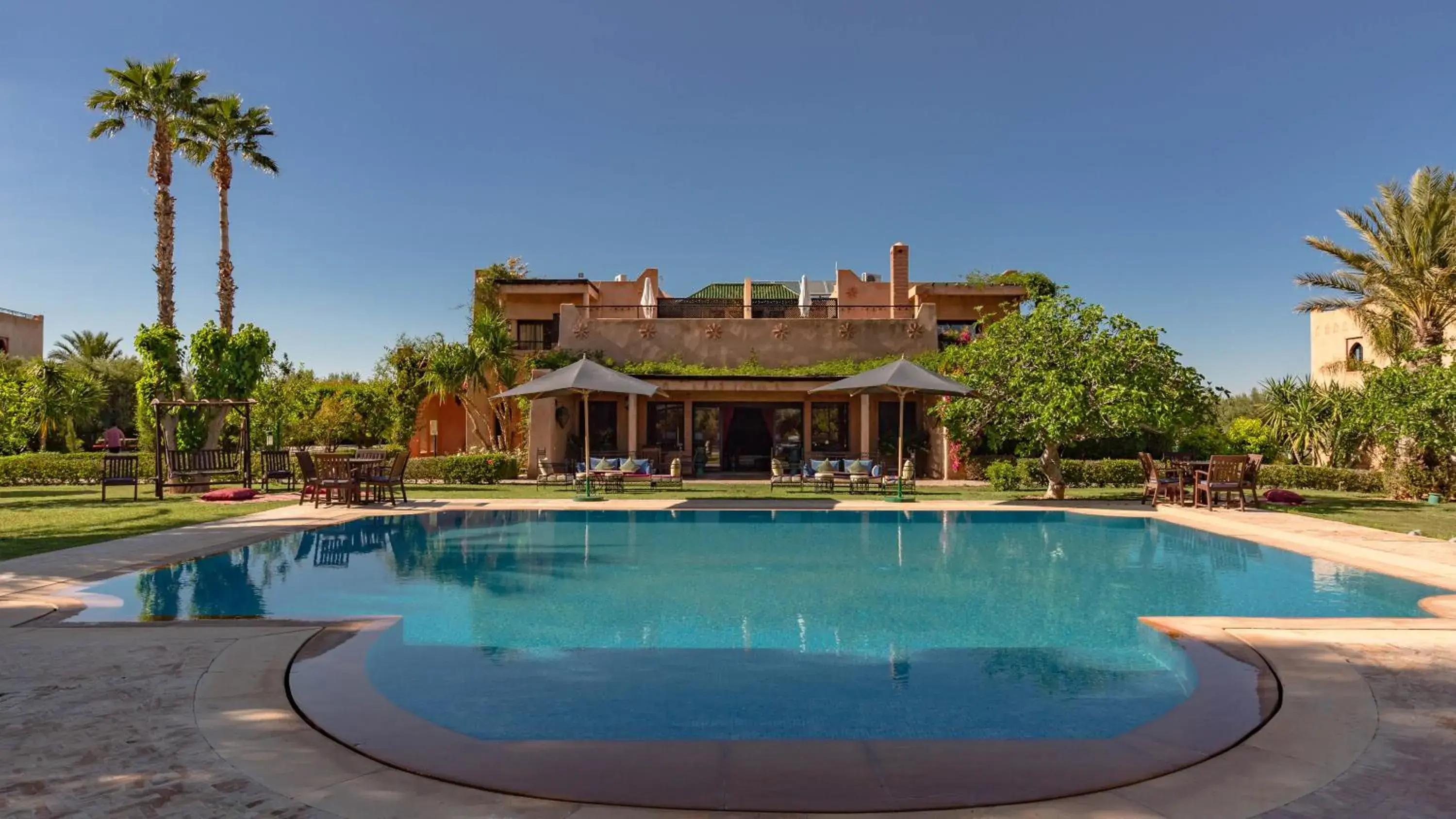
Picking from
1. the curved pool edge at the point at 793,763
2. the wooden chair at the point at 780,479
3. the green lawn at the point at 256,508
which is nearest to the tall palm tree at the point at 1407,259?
the green lawn at the point at 256,508

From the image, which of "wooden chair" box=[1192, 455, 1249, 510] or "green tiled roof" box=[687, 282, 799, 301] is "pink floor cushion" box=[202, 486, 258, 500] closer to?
"wooden chair" box=[1192, 455, 1249, 510]

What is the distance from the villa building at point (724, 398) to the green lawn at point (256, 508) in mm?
2940

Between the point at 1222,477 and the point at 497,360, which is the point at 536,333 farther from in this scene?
the point at 1222,477

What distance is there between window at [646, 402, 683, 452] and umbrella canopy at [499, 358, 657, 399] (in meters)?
5.33

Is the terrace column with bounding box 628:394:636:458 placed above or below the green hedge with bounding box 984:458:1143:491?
above

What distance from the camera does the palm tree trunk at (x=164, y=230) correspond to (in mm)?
24125

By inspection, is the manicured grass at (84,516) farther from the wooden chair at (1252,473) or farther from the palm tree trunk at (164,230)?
the wooden chair at (1252,473)

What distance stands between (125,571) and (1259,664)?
34.2 ft

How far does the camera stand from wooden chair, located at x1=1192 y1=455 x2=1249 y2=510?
48.2 ft

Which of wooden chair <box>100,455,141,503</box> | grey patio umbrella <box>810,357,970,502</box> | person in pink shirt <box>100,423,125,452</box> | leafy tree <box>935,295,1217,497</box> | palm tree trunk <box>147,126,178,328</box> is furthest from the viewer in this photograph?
person in pink shirt <box>100,423,125,452</box>

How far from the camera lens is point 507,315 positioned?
1230 inches

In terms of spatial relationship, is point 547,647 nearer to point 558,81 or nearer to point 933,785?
point 933,785

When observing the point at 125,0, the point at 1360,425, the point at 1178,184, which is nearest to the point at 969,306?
the point at 1178,184

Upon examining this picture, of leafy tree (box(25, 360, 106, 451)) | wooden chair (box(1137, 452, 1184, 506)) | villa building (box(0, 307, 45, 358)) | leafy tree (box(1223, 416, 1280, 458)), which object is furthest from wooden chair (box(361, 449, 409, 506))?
villa building (box(0, 307, 45, 358))
